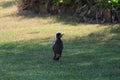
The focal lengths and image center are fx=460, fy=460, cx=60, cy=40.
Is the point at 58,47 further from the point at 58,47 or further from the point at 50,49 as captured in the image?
the point at 50,49

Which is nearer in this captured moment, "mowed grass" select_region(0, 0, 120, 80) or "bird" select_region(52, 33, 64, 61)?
"mowed grass" select_region(0, 0, 120, 80)

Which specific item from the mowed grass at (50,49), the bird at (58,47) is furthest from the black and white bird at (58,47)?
the mowed grass at (50,49)

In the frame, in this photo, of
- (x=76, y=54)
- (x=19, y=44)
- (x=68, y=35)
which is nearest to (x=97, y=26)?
(x=68, y=35)

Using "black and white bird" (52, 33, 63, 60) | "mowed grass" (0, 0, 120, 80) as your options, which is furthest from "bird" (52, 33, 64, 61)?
"mowed grass" (0, 0, 120, 80)

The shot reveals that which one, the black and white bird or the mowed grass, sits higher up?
the black and white bird

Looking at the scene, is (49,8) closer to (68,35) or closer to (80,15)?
(80,15)

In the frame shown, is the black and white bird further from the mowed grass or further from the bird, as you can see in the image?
the mowed grass

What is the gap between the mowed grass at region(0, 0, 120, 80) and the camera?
455 inches

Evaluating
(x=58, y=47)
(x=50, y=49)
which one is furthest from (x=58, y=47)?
(x=50, y=49)

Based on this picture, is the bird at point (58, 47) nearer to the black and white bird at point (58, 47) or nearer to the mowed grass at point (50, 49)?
the black and white bird at point (58, 47)

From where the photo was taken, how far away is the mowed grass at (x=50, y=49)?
1156cm

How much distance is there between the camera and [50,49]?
53.0ft

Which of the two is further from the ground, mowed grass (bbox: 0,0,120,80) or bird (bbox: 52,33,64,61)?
bird (bbox: 52,33,64,61)

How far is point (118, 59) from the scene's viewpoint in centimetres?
1342
